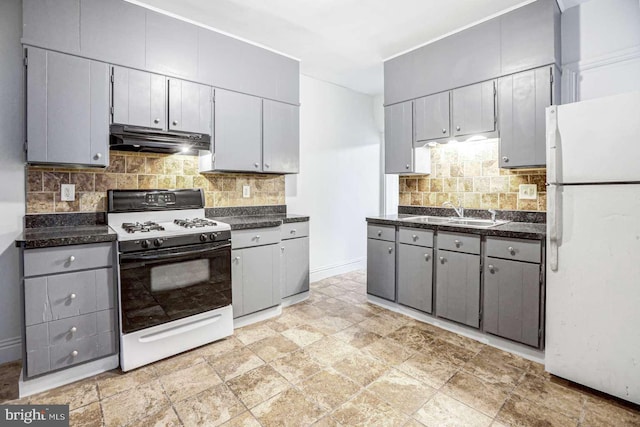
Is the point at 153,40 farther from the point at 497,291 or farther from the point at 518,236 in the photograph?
the point at 497,291

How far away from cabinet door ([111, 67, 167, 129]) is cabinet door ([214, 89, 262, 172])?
47 cm

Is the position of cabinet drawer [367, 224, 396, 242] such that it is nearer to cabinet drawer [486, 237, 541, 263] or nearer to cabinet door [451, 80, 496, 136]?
cabinet drawer [486, 237, 541, 263]

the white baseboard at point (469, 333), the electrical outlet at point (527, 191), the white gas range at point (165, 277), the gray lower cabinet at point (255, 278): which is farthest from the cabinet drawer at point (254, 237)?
the electrical outlet at point (527, 191)

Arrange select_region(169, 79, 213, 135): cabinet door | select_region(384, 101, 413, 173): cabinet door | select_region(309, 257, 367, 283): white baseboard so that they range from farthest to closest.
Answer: select_region(309, 257, 367, 283): white baseboard → select_region(384, 101, 413, 173): cabinet door → select_region(169, 79, 213, 135): cabinet door

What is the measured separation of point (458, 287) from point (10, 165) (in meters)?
3.56

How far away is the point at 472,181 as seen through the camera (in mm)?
3217

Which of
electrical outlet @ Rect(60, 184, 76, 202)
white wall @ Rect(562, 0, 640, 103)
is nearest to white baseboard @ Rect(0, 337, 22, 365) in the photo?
electrical outlet @ Rect(60, 184, 76, 202)

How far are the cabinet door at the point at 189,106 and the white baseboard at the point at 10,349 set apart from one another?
197 cm

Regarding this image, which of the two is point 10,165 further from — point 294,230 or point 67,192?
point 294,230

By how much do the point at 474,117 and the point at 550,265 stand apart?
1.49 meters

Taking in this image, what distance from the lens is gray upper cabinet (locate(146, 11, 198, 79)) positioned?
253cm

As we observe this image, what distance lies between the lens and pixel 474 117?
9.58 feet

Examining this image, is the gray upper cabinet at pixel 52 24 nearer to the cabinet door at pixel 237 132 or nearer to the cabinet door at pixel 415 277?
the cabinet door at pixel 237 132

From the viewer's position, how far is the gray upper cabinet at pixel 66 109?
6.96 feet
